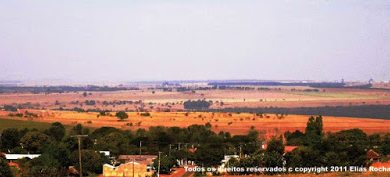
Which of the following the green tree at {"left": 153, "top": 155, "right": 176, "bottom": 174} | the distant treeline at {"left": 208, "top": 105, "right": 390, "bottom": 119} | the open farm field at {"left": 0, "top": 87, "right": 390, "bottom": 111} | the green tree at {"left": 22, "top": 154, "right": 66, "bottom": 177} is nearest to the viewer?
the green tree at {"left": 22, "top": 154, "right": 66, "bottom": 177}

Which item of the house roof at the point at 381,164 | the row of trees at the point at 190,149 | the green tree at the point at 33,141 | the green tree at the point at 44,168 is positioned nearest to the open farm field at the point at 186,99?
the row of trees at the point at 190,149

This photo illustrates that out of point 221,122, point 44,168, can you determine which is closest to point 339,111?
point 221,122

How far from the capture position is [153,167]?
39.3 meters

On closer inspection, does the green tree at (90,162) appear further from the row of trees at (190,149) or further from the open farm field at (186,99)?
the open farm field at (186,99)

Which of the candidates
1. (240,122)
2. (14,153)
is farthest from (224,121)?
(14,153)

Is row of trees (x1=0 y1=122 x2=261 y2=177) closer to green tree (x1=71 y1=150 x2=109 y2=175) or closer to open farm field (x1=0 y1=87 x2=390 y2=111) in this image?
green tree (x1=71 y1=150 x2=109 y2=175)

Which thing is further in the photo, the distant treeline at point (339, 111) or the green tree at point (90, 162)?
the distant treeline at point (339, 111)

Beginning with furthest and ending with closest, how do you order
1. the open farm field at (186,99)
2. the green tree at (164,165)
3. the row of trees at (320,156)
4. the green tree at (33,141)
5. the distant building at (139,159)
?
the open farm field at (186,99), the green tree at (33,141), the distant building at (139,159), the green tree at (164,165), the row of trees at (320,156)

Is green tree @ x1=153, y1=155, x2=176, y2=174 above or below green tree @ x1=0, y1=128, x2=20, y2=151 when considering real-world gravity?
below

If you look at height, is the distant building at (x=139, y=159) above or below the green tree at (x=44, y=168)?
below

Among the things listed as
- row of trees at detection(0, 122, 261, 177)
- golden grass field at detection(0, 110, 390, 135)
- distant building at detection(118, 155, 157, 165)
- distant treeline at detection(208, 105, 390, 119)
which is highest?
row of trees at detection(0, 122, 261, 177)

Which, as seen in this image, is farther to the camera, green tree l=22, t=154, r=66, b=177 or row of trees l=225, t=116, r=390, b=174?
row of trees l=225, t=116, r=390, b=174

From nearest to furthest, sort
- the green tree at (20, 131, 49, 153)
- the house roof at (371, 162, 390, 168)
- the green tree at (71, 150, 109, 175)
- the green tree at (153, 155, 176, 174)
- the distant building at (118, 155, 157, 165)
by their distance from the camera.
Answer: the house roof at (371, 162, 390, 168)
the green tree at (71, 150, 109, 175)
the green tree at (153, 155, 176, 174)
the distant building at (118, 155, 157, 165)
the green tree at (20, 131, 49, 153)

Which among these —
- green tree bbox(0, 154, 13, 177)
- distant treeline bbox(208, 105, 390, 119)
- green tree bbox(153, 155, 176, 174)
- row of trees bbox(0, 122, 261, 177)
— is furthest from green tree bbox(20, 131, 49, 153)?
Result: distant treeline bbox(208, 105, 390, 119)
